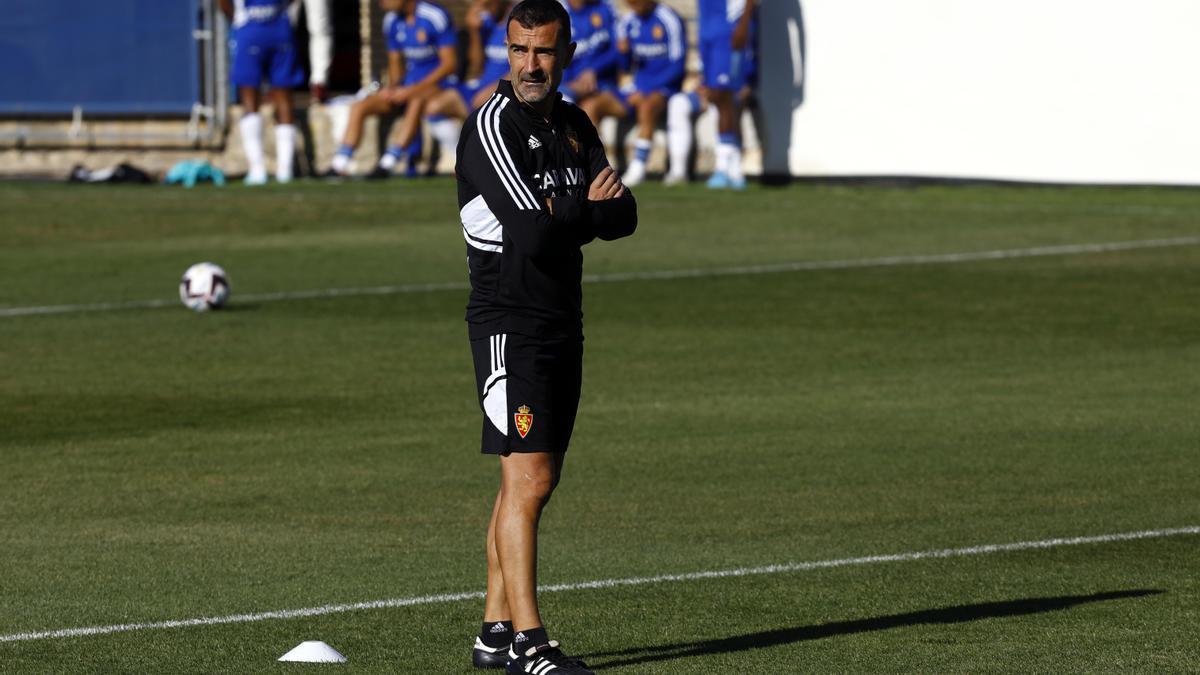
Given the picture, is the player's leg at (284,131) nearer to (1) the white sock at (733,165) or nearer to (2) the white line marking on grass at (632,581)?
(1) the white sock at (733,165)

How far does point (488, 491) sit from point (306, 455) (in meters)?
1.50

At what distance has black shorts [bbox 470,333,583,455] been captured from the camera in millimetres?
6891

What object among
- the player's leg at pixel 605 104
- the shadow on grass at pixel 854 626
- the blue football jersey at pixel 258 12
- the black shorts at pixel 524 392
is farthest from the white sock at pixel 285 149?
the black shorts at pixel 524 392

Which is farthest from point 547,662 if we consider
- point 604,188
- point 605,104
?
point 605,104

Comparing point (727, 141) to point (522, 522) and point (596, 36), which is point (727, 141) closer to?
point (596, 36)

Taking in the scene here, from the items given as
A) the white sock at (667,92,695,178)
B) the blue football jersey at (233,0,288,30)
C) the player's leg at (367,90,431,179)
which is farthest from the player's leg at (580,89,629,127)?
the blue football jersey at (233,0,288,30)

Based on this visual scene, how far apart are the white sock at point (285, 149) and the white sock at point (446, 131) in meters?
1.93

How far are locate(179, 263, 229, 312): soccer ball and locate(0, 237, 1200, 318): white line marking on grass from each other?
2.27 feet

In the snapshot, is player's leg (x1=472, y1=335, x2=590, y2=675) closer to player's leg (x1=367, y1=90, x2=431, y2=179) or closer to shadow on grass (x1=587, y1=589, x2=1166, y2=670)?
shadow on grass (x1=587, y1=589, x2=1166, y2=670)

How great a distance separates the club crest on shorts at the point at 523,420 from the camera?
22.6 ft

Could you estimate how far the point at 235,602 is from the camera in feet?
26.8

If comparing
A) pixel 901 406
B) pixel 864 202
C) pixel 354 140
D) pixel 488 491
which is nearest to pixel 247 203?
pixel 354 140

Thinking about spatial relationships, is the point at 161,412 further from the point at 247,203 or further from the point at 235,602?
the point at 247,203

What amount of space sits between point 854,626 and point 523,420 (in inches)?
60.3
